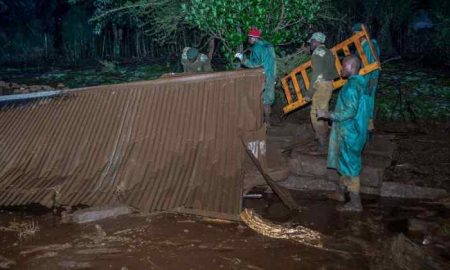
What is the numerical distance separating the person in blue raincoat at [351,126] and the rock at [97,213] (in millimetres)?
2746

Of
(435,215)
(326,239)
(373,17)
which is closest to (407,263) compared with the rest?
(326,239)

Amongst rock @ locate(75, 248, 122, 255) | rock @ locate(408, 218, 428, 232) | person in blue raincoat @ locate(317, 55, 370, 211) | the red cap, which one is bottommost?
rock @ locate(75, 248, 122, 255)

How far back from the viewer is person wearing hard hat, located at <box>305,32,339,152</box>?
6746 mm

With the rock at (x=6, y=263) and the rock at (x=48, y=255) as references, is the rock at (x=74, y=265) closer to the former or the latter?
the rock at (x=48, y=255)

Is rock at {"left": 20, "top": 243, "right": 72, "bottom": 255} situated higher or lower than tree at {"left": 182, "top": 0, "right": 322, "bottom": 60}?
lower

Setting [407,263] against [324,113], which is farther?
[324,113]

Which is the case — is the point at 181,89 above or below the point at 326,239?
above

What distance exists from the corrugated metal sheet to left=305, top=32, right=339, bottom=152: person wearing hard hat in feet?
4.77

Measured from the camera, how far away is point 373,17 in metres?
17.3

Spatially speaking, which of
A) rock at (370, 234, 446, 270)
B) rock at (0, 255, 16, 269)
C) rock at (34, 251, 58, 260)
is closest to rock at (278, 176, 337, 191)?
rock at (370, 234, 446, 270)

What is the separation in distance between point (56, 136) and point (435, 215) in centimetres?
510

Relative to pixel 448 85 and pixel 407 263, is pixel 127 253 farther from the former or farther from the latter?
pixel 448 85

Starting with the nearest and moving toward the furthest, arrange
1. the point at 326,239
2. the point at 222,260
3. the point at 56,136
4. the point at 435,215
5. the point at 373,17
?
the point at 222,260
the point at 326,239
the point at 435,215
the point at 56,136
the point at 373,17

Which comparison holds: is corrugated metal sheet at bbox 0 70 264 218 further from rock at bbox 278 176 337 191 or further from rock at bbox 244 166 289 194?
rock at bbox 278 176 337 191
